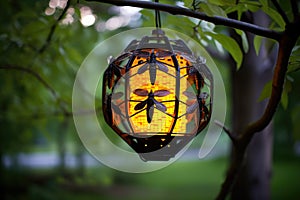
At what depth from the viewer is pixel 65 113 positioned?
1.01 meters

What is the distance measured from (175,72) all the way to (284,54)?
0.46 feet

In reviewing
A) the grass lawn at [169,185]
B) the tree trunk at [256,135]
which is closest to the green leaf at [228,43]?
the tree trunk at [256,135]

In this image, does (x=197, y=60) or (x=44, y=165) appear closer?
(x=197, y=60)

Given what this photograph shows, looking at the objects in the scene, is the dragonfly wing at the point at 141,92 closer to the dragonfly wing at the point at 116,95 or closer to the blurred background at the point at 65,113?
the dragonfly wing at the point at 116,95

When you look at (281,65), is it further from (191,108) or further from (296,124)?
(296,124)

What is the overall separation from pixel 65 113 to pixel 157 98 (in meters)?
0.56

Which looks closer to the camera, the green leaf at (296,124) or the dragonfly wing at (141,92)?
the dragonfly wing at (141,92)

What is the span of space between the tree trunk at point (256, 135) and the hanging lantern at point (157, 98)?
65 cm

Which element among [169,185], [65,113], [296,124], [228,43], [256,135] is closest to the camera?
[228,43]

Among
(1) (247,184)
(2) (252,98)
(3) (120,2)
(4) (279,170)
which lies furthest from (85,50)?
(4) (279,170)

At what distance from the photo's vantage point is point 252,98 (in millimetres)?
1189

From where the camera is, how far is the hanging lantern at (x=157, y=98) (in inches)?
19.8

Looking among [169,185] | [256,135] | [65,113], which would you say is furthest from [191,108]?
[169,185]

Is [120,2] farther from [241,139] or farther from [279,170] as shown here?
[279,170]
